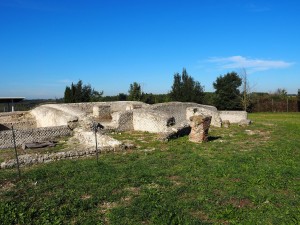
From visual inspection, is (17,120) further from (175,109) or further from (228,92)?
(228,92)

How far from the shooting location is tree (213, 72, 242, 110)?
37869 mm

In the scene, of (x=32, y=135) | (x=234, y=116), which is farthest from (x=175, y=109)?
(x=32, y=135)

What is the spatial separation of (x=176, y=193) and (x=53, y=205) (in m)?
2.68

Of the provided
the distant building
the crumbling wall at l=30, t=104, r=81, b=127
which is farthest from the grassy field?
the distant building

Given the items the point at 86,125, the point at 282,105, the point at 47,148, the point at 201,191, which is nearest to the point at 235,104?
the point at 282,105

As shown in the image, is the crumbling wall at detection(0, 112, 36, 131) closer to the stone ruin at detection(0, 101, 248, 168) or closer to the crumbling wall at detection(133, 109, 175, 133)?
the stone ruin at detection(0, 101, 248, 168)

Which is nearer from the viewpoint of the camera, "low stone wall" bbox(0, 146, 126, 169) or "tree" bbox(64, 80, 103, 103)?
"low stone wall" bbox(0, 146, 126, 169)

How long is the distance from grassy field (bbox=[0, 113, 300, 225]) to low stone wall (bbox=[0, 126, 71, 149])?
5968 millimetres

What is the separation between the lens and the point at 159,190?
678 centimetres

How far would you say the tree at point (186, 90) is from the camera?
3672 cm

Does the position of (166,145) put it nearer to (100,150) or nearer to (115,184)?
(100,150)

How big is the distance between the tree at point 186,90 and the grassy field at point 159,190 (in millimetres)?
26200

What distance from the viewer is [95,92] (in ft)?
119

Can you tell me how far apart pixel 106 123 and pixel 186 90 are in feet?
62.0
